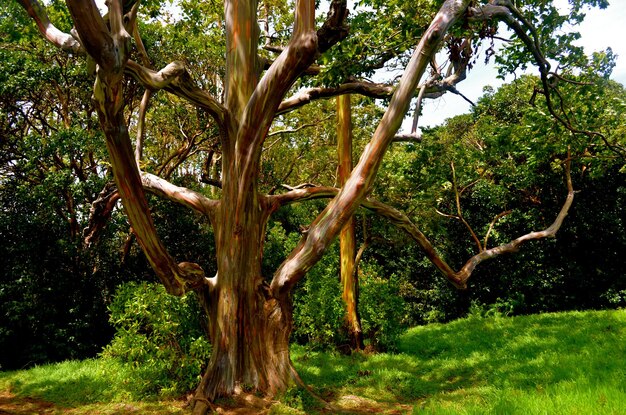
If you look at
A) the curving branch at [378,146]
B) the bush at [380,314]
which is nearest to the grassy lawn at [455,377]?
the bush at [380,314]

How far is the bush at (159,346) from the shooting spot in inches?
260

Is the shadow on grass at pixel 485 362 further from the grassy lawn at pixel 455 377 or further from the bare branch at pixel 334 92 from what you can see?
the bare branch at pixel 334 92

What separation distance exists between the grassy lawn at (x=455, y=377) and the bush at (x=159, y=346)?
27cm

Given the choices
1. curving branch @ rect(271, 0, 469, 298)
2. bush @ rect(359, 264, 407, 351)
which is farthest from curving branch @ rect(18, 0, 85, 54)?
bush @ rect(359, 264, 407, 351)

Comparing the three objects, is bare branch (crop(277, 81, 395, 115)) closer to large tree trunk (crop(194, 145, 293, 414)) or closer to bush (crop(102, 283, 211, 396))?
large tree trunk (crop(194, 145, 293, 414))

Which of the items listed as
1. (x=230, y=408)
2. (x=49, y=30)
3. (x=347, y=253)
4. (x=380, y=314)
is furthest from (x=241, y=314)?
(x=380, y=314)

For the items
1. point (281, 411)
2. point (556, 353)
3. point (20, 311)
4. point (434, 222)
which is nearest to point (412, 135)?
point (281, 411)

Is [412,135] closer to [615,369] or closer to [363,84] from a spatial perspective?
[363,84]

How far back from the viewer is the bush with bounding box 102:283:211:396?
260 inches

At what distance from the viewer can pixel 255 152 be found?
579 centimetres

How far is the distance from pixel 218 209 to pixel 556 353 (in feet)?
19.5

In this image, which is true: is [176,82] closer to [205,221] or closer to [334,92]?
[334,92]

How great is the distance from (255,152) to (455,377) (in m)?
4.92

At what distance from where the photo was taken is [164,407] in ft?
20.2
